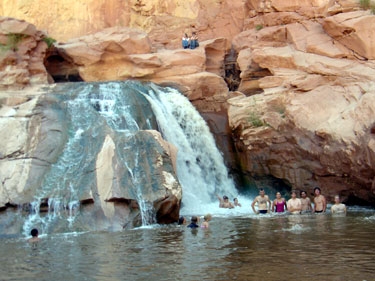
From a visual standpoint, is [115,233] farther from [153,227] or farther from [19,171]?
[19,171]

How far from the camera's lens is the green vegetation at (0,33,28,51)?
18.2 meters

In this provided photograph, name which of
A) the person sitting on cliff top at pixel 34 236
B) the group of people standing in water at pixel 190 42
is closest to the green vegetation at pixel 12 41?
the group of people standing in water at pixel 190 42

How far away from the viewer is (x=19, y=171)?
13.3 meters

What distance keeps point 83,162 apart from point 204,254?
18.9 ft

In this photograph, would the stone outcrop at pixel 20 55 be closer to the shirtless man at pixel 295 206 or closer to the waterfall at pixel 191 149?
the waterfall at pixel 191 149

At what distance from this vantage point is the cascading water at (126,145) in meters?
12.8

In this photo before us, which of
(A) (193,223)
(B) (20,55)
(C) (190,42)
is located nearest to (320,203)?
(A) (193,223)

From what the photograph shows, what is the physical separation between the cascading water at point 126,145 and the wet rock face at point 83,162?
28 mm

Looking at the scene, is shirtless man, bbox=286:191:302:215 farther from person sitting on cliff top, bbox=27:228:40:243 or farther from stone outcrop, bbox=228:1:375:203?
person sitting on cliff top, bbox=27:228:40:243

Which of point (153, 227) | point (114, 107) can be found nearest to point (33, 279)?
point (153, 227)

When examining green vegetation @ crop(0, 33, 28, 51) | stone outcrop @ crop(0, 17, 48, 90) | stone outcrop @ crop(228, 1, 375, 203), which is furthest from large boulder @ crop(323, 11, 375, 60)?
green vegetation @ crop(0, 33, 28, 51)

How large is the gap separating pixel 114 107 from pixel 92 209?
15.6 ft

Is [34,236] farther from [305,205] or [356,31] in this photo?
[356,31]

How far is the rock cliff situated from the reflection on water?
14.9 feet
